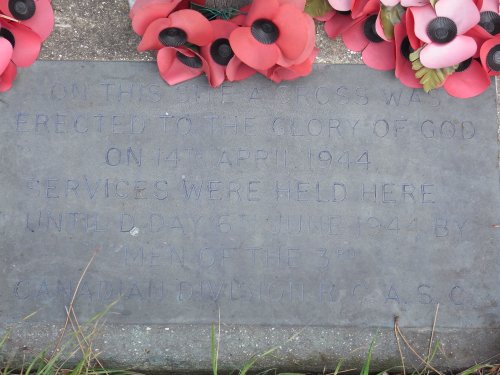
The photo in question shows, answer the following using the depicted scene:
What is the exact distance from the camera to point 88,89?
1.83 meters

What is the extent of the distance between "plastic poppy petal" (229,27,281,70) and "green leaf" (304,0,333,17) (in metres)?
0.24

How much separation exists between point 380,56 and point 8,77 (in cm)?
126

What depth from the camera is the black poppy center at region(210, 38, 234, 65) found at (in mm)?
1785

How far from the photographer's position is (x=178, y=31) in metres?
1.73

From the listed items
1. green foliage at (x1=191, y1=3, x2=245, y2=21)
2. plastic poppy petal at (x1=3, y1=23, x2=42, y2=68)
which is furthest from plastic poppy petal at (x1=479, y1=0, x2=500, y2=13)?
plastic poppy petal at (x1=3, y1=23, x2=42, y2=68)

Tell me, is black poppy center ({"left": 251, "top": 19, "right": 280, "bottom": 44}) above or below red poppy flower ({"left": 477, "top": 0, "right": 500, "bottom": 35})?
below

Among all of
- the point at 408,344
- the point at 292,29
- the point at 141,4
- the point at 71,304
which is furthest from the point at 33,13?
the point at 408,344

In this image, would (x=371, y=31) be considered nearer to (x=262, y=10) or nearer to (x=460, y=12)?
(x=460, y=12)

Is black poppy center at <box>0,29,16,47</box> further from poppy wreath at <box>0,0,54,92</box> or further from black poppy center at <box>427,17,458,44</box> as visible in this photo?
black poppy center at <box>427,17,458,44</box>

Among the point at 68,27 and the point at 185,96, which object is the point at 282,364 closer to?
the point at 185,96

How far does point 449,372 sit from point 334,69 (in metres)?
1.10

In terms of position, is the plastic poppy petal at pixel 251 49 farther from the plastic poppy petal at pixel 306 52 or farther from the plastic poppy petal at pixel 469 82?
the plastic poppy petal at pixel 469 82

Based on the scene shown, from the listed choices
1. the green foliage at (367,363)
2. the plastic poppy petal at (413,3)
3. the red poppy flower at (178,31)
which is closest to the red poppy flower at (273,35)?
the red poppy flower at (178,31)

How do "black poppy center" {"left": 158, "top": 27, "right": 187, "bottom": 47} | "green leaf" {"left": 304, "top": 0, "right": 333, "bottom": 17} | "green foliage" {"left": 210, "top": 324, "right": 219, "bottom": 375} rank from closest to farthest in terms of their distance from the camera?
"green foliage" {"left": 210, "top": 324, "right": 219, "bottom": 375}
"black poppy center" {"left": 158, "top": 27, "right": 187, "bottom": 47}
"green leaf" {"left": 304, "top": 0, "right": 333, "bottom": 17}
